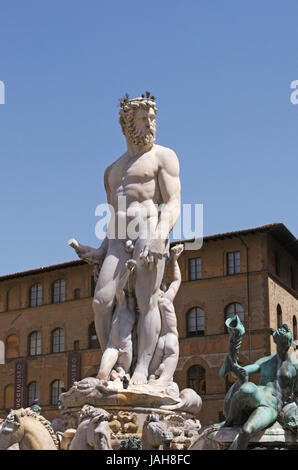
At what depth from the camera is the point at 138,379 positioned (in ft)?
38.7

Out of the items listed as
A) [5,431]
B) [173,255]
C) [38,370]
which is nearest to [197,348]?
[38,370]

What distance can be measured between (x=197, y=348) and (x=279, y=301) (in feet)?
18.2

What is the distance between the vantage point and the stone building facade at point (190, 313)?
4822cm

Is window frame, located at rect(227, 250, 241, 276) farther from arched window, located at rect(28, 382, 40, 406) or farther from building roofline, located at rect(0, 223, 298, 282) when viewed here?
arched window, located at rect(28, 382, 40, 406)

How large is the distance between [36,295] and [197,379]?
1361 centimetres

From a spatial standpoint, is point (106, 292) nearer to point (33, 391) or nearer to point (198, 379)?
point (198, 379)

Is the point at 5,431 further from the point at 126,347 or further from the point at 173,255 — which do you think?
the point at 173,255

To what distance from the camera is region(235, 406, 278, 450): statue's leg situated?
6.73m

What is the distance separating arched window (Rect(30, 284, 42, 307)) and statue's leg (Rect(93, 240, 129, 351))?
44.6 meters

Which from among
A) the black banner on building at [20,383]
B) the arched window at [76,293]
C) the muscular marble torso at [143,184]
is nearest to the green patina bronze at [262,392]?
the muscular marble torso at [143,184]

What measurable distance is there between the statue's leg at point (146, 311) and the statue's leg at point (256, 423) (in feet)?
16.7

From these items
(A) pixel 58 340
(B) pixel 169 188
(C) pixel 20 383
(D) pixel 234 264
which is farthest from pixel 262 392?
(C) pixel 20 383

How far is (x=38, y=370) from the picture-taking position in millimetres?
55250

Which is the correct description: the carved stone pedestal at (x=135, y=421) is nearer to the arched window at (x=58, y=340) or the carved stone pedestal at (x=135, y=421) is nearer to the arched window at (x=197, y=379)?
the arched window at (x=197, y=379)
